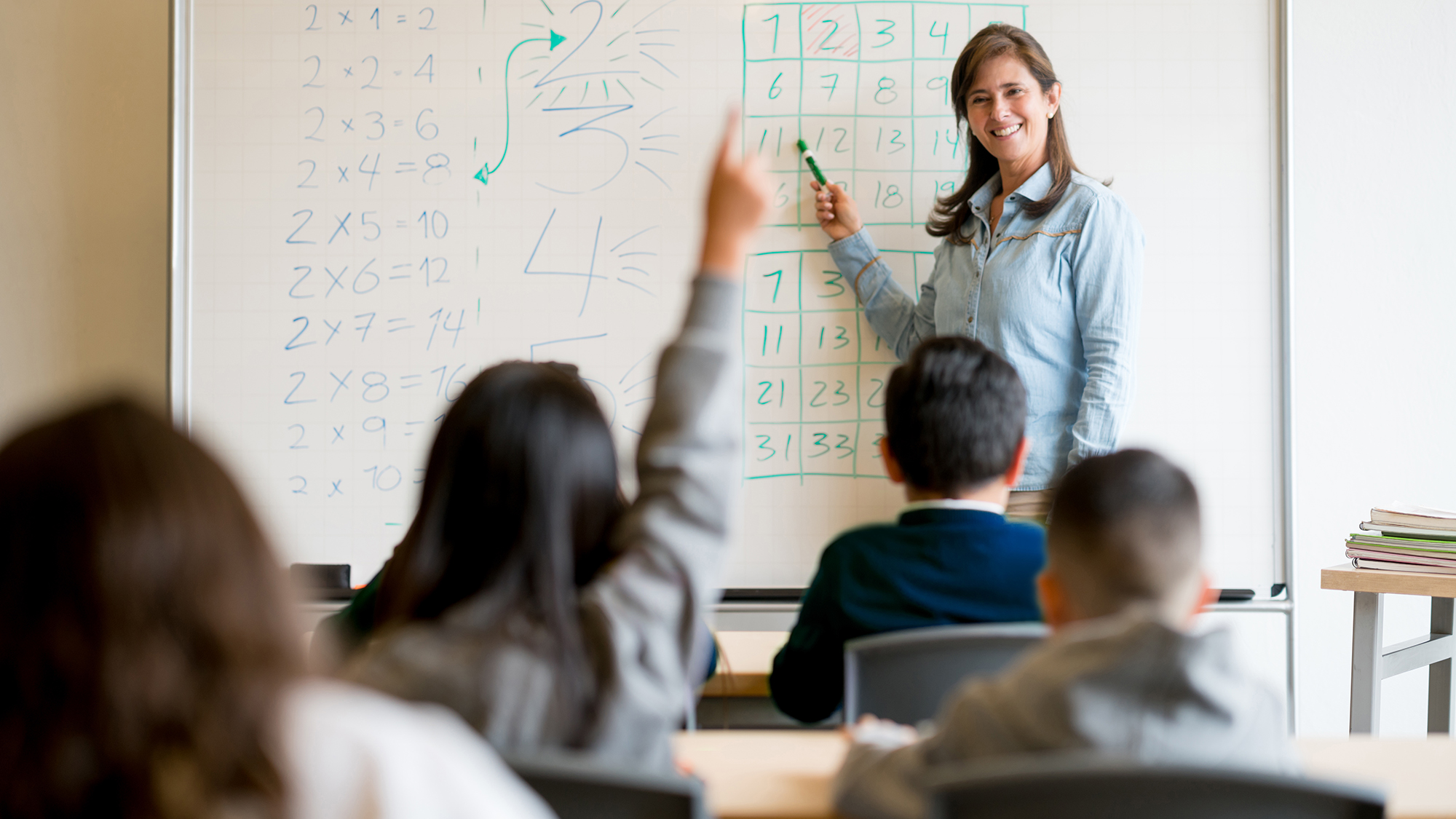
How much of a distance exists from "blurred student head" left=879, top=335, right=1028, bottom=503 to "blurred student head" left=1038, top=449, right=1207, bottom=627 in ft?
→ 1.29

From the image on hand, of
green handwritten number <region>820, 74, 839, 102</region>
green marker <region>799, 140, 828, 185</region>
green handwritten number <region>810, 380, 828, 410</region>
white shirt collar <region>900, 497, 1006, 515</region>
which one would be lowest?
white shirt collar <region>900, 497, 1006, 515</region>

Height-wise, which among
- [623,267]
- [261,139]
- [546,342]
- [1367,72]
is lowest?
[546,342]

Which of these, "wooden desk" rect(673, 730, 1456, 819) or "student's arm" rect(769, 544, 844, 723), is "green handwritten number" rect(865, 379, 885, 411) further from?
"wooden desk" rect(673, 730, 1456, 819)

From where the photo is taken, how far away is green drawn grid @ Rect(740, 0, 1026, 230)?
2451 millimetres

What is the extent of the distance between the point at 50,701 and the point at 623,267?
Result: 199cm

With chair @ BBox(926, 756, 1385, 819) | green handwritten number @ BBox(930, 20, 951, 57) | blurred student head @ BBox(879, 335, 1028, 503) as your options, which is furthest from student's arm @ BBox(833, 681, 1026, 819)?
green handwritten number @ BBox(930, 20, 951, 57)

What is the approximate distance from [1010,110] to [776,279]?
25.7 inches

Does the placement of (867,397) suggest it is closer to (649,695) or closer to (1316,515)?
(1316,515)

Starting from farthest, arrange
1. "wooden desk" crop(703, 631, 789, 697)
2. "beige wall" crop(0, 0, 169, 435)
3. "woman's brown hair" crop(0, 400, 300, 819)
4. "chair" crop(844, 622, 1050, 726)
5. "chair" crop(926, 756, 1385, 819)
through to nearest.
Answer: "beige wall" crop(0, 0, 169, 435), "wooden desk" crop(703, 631, 789, 697), "chair" crop(844, 622, 1050, 726), "chair" crop(926, 756, 1385, 819), "woman's brown hair" crop(0, 400, 300, 819)

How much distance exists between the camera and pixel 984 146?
2457 millimetres

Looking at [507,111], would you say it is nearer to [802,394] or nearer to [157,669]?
[802,394]

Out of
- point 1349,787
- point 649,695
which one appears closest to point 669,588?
point 649,695

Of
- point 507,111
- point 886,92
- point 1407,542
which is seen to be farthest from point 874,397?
point 1407,542

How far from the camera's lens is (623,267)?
2.45m
